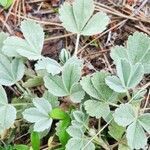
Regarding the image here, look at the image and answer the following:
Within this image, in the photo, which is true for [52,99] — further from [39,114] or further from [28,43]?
[28,43]

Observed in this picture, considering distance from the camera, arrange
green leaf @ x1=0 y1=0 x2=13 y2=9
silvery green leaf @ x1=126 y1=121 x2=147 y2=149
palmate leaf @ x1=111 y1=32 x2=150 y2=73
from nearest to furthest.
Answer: silvery green leaf @ x1=126 y1=121 x2=147 y2=149, palmate leaf @ x1=111 y1=32 x2=150 y2=73, green leaf @ x1=0 y1=0 x2=13 y2=9

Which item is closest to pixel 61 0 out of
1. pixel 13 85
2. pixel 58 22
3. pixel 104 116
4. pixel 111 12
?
pixel 58 22

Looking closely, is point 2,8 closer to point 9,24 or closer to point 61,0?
point 9,24

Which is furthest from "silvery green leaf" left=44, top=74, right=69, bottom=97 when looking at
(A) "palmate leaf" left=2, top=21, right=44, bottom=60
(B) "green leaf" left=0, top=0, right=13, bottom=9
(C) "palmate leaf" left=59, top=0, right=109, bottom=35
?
(B) "green leaf" left=0, top=0, right=13, bottom=9

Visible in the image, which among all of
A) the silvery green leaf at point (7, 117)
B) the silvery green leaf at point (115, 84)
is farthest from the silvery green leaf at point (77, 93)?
the silvery green leaf at point (7, 117)

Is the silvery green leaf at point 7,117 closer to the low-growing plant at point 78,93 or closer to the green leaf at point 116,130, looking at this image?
the low-growing plant at point 78,93

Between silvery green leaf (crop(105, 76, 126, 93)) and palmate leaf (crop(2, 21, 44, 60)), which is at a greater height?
palmate leaf (crop(2, 21, 44, 60))

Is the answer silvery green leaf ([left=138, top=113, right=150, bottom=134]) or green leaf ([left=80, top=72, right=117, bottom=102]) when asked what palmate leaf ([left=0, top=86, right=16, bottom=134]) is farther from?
silvery green leaf ([left=138, top=113, right=150, bottom=134])
